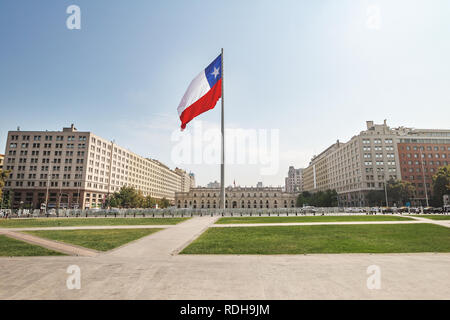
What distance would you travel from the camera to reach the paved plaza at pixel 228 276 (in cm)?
616

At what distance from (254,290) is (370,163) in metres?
100

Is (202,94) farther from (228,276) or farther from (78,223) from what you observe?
(228,276)

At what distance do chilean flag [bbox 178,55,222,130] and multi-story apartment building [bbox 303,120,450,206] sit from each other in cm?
8185

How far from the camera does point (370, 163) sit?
90.1 meters

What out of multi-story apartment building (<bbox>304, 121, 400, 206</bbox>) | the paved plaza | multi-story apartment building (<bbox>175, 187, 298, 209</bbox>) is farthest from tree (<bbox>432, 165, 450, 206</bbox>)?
multi-story apartment building (<bbox>175, 187, 298, 209</bbox>)

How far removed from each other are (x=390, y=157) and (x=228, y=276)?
105026mm

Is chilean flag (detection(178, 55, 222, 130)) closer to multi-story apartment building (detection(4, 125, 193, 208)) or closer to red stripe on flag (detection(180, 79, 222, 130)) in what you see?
red stripe on flag (detection(180, 79, 222, 130))

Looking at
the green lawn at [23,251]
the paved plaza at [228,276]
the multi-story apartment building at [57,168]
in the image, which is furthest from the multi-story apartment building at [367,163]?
the multi-story apartment building at [57,168]

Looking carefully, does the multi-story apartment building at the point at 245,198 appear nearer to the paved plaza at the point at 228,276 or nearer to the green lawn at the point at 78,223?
the green lawn at the point at 78,223

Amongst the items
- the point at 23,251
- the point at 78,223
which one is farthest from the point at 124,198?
the point at 23,251

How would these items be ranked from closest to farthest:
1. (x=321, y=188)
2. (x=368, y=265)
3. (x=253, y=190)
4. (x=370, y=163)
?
(x=368, y=265)
(x=370, y=163)
(x=321, y=188)
(x=253, y=190)

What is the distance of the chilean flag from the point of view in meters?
27.1
